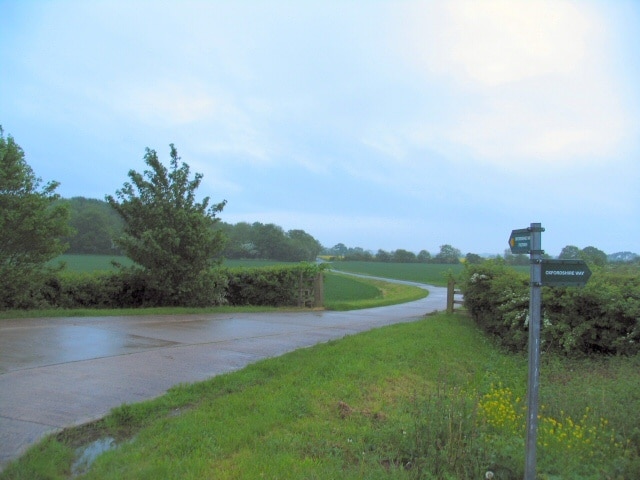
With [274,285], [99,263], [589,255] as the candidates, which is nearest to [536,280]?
[589,255]

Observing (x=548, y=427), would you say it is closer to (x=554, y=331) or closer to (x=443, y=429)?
(x=443, y=429)

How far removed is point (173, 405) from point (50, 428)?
1254 millimetres

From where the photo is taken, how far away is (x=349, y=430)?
4.97m

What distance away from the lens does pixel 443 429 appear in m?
4.54

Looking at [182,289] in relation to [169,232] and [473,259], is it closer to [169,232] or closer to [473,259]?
[169,232]

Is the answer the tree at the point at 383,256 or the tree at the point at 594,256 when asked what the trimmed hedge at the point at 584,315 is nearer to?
the tree at the point at 594,256

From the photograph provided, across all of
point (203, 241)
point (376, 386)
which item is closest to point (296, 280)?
point (203, 241)

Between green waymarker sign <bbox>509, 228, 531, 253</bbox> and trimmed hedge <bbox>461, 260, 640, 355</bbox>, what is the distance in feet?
20.7

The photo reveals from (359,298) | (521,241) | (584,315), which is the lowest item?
(359,298)

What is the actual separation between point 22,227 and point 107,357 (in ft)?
19.3

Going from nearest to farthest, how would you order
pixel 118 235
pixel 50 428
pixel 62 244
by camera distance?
pixel 50 428, pixel 62 244, pixel 118 235

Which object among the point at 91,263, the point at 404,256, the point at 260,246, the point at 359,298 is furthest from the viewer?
the point at 404,256

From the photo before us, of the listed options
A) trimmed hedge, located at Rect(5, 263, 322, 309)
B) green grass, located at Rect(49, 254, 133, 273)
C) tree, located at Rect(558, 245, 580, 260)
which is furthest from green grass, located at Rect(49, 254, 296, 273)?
tree, located at Rect(558, 245, 580, 260)

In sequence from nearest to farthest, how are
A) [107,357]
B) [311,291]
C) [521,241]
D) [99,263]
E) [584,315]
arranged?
[521,241]
[107,357]
[584,315]
[311,291]
[99,263]
